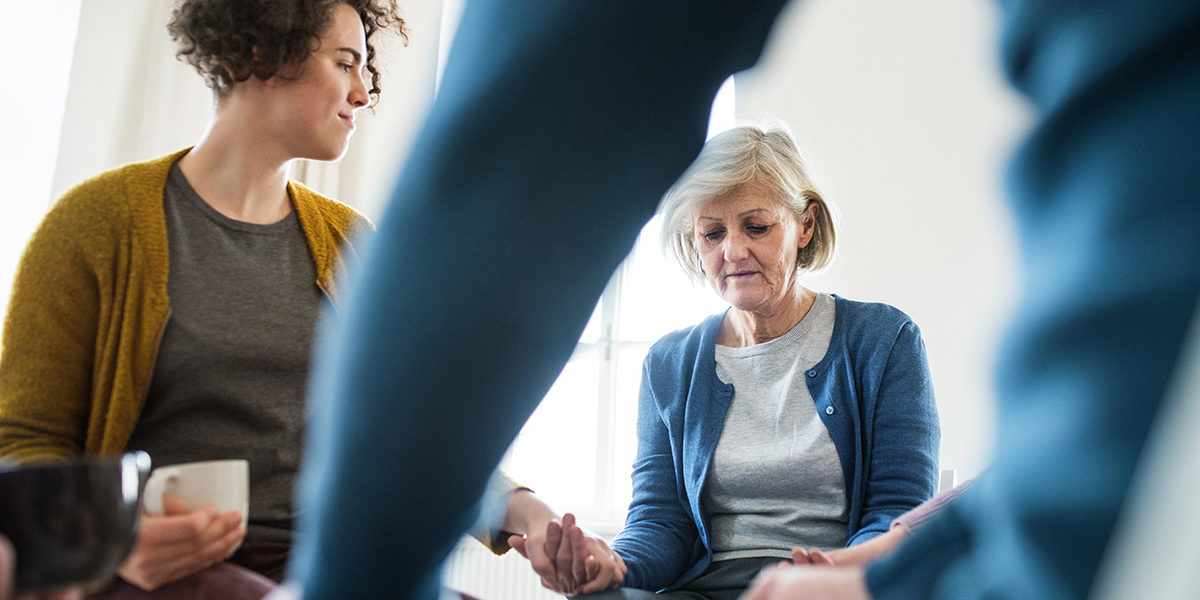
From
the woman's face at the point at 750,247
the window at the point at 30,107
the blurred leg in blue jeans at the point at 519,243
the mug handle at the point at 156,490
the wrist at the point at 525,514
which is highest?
the window at the point at 30,107

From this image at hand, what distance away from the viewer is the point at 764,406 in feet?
5.48

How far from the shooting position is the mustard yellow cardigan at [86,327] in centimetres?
104

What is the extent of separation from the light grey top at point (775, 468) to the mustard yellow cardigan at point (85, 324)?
0.97m

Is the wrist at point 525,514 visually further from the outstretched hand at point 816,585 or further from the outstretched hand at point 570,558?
the outstretched hand at point 816,585

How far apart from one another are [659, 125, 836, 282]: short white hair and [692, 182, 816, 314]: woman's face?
2 centimetres

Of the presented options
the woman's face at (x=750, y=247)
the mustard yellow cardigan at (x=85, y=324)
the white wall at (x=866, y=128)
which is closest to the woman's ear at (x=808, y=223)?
the woman's face at (x=750, y=247)

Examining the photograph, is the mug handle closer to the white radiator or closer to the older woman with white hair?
the older woman with white hair

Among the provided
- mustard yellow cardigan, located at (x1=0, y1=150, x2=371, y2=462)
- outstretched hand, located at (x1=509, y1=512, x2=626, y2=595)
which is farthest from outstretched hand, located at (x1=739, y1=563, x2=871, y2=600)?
mustard yellow cardigan, located at (x1=0, y1=150, x2=371, y2=462)

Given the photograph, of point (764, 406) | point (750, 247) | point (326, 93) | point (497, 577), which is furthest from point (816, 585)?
A: point (497, 577)

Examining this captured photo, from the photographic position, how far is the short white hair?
6.04ft

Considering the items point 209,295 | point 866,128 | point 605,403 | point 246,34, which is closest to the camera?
point 209,295

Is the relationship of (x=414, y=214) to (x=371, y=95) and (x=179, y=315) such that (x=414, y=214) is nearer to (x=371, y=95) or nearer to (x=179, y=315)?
(x=179, y=315)

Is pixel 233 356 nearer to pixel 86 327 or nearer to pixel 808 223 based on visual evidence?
pixel 86 327

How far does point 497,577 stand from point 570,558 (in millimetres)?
2814
